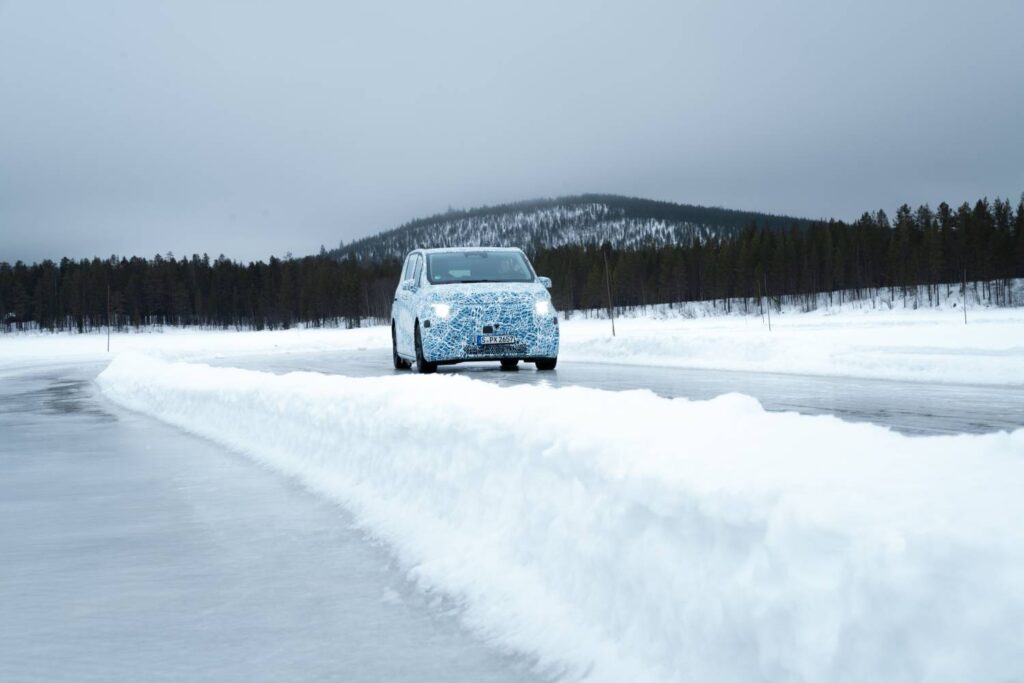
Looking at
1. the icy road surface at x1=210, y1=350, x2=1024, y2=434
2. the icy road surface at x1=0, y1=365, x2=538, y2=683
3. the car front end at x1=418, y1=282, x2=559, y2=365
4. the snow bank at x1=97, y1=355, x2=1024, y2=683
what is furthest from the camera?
the car front end at x1=418, y1=282, x2=559, y2=365

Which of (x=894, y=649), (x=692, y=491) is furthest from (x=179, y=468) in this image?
(x=894, y=649)

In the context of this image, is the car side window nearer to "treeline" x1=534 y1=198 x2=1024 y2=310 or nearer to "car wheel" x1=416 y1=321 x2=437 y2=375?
"car wheel" x1=416 y1=321 x2=437 y2=375

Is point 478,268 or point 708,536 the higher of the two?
point 478,268

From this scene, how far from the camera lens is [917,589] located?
84.9 inches

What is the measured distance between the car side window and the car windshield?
A: 31 cm

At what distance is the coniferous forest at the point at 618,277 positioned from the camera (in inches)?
4670

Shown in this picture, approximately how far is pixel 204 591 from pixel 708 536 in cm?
263

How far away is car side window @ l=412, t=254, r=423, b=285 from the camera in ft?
54.0

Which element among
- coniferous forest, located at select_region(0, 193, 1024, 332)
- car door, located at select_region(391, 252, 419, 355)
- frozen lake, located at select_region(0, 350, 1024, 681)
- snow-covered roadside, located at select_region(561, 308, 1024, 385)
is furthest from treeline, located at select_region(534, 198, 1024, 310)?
frozen lake, located at select_region(0, 350, 1024, 681)

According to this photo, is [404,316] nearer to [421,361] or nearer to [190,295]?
[421,361]

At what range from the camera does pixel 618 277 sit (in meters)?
148

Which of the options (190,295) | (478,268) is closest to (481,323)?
(478,268)

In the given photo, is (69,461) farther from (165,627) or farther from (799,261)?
(799,261)

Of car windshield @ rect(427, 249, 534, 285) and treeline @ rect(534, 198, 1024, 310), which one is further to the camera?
treeline @ rect(534, 198, 1024, 310)
